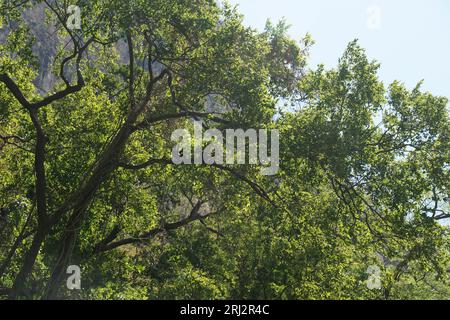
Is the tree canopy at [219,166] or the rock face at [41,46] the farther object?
the rock face at [41,46]

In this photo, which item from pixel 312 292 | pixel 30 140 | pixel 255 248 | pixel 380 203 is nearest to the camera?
pixel 380 203

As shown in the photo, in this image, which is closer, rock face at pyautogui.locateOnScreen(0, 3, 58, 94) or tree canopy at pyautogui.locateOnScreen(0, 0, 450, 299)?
tree canopy at pyautogui.locateOnScreen(0, 0, 450, 299)

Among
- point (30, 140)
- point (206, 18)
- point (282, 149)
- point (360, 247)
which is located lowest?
point (360, 247)

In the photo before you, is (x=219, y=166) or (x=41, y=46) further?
(x=41, y=46)

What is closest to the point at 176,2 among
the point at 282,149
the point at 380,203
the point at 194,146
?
the point at 194,146

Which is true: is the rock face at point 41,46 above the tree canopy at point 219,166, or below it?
above

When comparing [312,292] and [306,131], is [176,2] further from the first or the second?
[312,292]

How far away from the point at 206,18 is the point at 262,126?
12.7 feet

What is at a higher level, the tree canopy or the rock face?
the rock face

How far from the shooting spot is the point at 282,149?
48.4ft

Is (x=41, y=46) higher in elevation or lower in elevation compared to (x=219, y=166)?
higher
